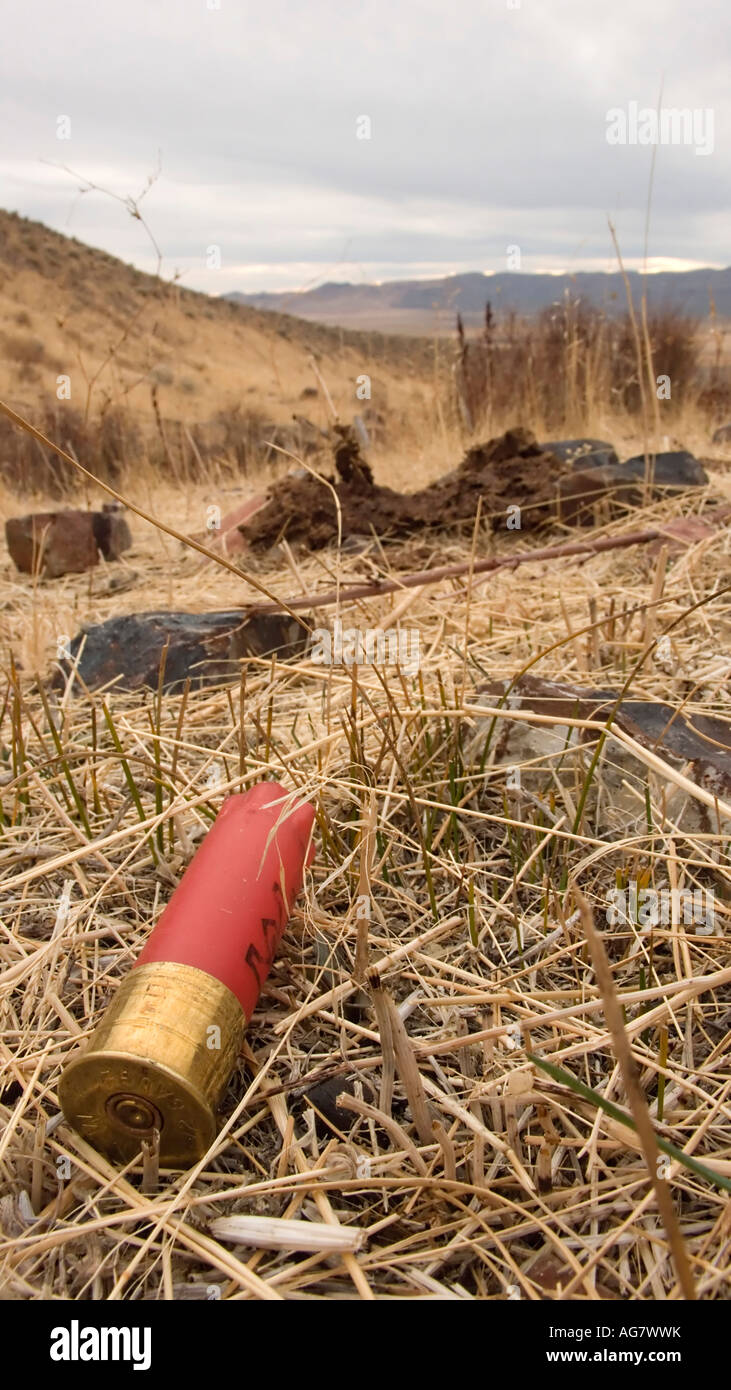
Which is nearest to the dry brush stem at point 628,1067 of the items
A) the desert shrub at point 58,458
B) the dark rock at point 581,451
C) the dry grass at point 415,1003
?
the dry grass at point 415,1003

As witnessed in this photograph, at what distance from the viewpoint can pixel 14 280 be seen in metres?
31.9

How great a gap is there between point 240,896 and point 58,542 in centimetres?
373

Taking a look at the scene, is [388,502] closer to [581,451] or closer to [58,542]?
[581,451]

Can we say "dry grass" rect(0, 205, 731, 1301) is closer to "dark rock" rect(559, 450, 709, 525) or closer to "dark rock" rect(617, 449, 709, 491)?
"dark rock" rect(559, 450, 709, 525)

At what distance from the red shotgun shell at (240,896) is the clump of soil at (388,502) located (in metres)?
2.83

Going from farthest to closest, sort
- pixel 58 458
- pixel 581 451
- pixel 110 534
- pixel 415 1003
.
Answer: pixel 58 458
pixel 581 451
pixel 110 534
pixel 415 1003

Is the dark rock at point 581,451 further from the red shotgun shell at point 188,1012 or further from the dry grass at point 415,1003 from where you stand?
the red shotgun shell at point 188,1012

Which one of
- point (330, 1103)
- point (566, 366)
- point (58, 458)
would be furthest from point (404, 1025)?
point (58, 458)

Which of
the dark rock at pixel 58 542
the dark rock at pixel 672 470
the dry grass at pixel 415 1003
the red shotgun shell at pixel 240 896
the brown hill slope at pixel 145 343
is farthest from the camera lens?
the brown hill slope at pixel 145 343

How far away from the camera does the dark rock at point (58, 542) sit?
4695mm

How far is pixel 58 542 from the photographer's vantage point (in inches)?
186

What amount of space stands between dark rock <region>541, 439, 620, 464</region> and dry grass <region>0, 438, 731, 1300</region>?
2.93 metres

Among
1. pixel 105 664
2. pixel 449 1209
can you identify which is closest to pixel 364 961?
pixel 449 1209
